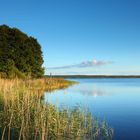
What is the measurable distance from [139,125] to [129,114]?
13.8 feet

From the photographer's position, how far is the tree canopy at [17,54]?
1732 inches

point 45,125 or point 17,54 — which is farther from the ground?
point 17,54

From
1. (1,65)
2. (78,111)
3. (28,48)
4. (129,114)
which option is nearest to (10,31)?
(28,48)

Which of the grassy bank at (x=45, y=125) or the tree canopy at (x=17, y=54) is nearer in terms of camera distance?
the grassy bank at (x=45, y=125)

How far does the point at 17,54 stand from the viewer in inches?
Answer: 1864

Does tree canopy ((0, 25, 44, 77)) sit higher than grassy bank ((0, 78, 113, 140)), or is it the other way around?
tree canopy ((0, 25, 44, 77))

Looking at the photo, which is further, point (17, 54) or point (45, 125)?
point (17, 54)

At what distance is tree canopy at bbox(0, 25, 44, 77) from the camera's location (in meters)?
44.0

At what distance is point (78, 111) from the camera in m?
16.5

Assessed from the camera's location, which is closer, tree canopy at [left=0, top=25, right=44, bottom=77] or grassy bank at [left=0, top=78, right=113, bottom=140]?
grassy bank at [left=0, top=78, right=113, bottom=140]

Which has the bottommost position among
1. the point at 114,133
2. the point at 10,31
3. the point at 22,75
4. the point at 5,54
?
the point at 114,133

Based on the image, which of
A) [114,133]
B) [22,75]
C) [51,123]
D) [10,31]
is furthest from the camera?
[10,31]

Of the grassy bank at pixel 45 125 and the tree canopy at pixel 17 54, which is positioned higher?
the tree canopy at pixel 17 54

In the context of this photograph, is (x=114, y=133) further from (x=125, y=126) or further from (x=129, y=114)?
(x=129, y=114)
